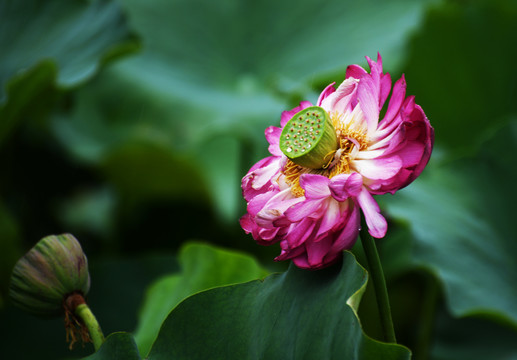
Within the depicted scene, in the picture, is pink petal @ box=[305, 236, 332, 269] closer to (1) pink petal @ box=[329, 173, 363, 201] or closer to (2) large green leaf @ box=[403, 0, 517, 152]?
(1) pink petal @ box=[329, 173, 363, 201]

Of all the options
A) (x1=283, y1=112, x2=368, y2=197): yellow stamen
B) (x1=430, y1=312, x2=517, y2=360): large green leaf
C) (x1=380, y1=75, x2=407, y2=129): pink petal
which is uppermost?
(x1=380, y1=75, x2=407, y2=129): pink petal

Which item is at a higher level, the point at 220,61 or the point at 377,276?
the point at 377,276

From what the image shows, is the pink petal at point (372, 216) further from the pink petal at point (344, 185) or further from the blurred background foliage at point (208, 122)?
the blurred background foliage at point (208, 122)

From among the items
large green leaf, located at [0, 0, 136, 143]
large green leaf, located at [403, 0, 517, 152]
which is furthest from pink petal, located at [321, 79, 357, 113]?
large green leaf, located at [403, 0, 517, 152]

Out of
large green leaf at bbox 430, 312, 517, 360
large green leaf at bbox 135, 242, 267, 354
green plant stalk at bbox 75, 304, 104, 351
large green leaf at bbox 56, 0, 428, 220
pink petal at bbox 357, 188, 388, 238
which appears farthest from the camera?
large green leaf at bbox 56, 0, 428, 220

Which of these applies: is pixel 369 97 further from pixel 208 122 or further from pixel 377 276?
pixel 208 122

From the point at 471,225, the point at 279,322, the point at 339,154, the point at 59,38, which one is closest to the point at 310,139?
the point at 339,154

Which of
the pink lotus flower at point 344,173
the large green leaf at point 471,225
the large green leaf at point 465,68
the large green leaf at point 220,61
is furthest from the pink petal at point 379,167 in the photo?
the large green leaf at point 465,68
